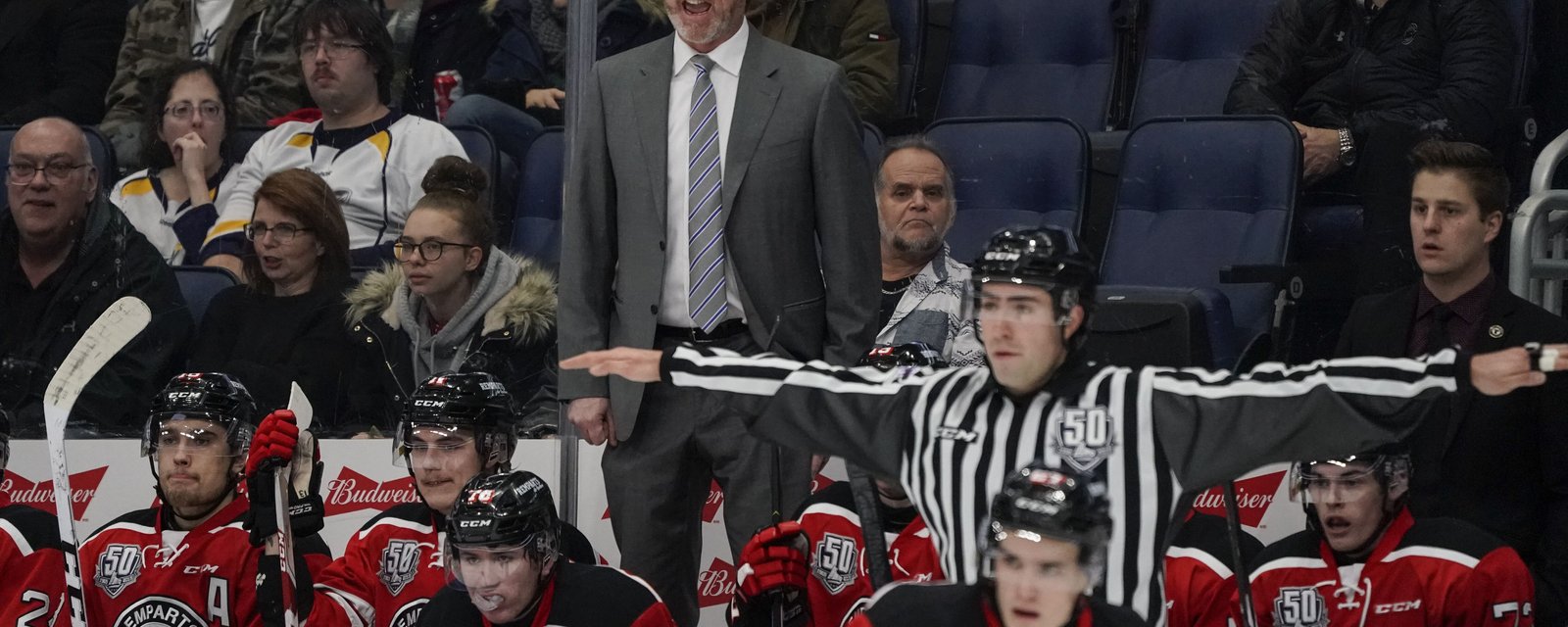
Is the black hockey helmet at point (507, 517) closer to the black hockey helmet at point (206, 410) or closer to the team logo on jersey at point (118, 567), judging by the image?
the black hockey helmet at point (206, 410)

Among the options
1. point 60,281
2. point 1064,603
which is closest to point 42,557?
point 60,281

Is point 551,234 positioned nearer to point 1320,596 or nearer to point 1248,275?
point 1248,275

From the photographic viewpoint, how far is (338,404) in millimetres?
4438

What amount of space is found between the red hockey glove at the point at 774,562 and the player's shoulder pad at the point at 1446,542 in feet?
3.99

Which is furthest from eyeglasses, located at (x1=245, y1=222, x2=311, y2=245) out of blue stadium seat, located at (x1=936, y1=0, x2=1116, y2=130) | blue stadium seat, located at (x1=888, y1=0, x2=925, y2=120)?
blue stadium seat, located at (x1=936, y1=0, x2=1116, y2=130)

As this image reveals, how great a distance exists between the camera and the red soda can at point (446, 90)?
452 centimetres

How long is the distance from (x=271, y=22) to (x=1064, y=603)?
293 cm

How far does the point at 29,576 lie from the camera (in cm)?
417

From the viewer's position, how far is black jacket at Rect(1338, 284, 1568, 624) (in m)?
3.76

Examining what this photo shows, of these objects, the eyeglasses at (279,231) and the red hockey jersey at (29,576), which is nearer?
the red hockey jersey at (29,576)

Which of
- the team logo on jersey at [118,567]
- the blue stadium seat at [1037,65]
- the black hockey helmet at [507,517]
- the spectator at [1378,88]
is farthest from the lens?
the blue stadium seat at [1037,65]

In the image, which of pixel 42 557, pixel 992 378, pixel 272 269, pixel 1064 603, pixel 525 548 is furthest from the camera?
pixel 272 269

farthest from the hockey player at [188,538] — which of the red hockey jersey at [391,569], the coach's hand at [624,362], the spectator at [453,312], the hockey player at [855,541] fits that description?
the coach's hand at [624,362]

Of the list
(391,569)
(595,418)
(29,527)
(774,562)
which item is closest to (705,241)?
(595,418)
